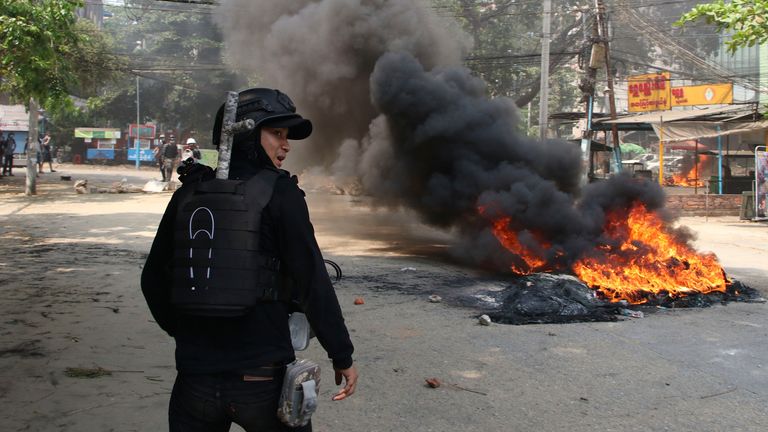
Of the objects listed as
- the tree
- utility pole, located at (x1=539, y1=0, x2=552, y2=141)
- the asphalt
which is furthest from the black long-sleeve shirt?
utility pole, located at (x1=539, y1=0, x2=552, y2=141)

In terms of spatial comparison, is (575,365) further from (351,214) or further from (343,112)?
(351,214)

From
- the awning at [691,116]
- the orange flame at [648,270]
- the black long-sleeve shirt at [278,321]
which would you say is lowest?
the orange flame at [648,270]

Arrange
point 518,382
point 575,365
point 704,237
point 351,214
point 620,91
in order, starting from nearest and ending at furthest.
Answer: point 518,382
point 575,365
point 704,237
point 351,214
point 620,91

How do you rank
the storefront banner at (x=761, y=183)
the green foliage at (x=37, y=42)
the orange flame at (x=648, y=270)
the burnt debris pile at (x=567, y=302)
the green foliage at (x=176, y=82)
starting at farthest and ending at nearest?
1. the green foliage at (x=176, y=82)
2. the storefront banner at (x=761, y=183)
3. the green foliage at (x=37, y=42)
4. the orange flame at (x=648, y=270)
5. the burnt debris pile at (x=567, y=302)

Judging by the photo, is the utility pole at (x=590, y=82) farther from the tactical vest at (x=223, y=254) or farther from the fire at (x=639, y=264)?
the tactical vest at (x=223, y=254)

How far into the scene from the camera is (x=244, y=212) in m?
1.91

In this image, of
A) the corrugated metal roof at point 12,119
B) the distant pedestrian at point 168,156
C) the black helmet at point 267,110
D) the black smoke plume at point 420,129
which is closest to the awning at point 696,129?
the black smoke plume at point 420,129

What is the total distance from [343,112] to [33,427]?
9214mm

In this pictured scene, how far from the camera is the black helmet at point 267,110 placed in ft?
6.86

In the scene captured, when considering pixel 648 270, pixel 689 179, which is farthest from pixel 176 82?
pixel 648 270

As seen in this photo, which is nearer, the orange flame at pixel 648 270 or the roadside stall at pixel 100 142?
the orange flame at pixel 648 270

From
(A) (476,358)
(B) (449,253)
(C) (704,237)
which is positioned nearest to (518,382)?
(A) (476,358)

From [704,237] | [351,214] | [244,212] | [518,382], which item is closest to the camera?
[244,212]

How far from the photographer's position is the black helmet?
6.86 ft
